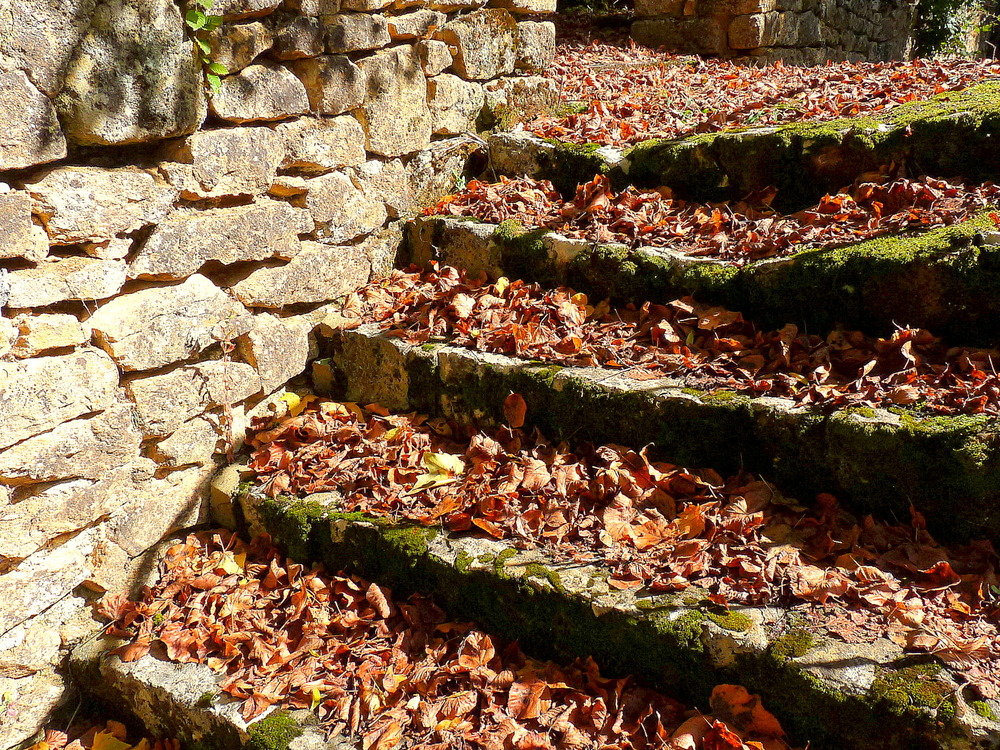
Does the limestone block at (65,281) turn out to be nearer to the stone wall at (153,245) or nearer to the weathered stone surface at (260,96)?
the stone wall at (153,245)

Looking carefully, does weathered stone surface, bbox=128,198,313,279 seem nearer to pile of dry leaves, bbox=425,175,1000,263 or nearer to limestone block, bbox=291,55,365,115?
limestone block, bbox=291,55,365,115

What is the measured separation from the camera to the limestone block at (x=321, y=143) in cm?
285

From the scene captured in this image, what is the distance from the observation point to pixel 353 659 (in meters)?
2.24

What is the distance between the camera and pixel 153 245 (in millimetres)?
2434

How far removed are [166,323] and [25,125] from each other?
0.71 meters

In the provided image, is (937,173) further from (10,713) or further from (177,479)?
(10,713)

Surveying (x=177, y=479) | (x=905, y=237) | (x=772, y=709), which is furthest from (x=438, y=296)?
(x=772, y=709)

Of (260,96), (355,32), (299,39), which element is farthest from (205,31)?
(355,32)

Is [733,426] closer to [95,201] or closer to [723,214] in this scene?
[723,214]

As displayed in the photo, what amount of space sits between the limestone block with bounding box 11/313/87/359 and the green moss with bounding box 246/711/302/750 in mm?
1223

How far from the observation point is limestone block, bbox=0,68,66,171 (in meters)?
2.00

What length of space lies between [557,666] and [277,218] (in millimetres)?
1866

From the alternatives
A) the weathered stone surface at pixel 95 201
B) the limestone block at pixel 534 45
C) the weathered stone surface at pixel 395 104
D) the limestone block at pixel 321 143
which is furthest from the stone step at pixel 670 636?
the limestone block at pixel 534 45

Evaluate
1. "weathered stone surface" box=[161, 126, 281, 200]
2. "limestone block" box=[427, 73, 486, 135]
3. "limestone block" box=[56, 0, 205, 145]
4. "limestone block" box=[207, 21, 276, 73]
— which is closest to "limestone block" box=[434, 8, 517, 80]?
"limestone block" box=[427, 73, 486, 135]
